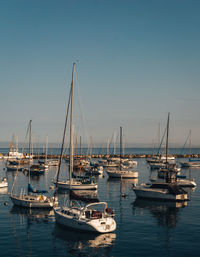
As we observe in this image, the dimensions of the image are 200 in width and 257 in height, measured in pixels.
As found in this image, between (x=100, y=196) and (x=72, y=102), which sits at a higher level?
(x=72, y=102)

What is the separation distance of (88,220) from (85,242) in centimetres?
264

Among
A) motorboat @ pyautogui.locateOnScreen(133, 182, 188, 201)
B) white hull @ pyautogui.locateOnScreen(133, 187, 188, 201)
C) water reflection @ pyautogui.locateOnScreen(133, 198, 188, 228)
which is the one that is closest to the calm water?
water reflection @ pyautogui.locateOnScreen(133, 198, 188, 228)

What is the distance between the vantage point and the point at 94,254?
27703 millimetres

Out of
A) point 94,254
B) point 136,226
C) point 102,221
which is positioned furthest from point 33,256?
point 136,226

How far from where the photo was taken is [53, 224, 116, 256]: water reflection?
2839cm

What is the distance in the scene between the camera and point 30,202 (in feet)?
148

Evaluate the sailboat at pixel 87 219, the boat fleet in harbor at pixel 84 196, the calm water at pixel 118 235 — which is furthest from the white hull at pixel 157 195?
the sailboat at pixel 87 219

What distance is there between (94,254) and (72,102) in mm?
26301

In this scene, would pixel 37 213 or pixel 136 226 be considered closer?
pixel 136 226

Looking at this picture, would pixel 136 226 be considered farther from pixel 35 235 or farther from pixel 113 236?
pixel 35 235

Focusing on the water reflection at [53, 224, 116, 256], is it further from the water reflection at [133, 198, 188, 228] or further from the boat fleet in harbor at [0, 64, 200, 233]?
the water reflection at [133, 198, 188, 228]

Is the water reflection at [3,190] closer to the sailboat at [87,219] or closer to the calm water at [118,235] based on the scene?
the calm water at [118,235]

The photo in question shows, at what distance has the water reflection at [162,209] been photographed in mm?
39675

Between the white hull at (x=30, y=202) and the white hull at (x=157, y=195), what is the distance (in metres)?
17.7
